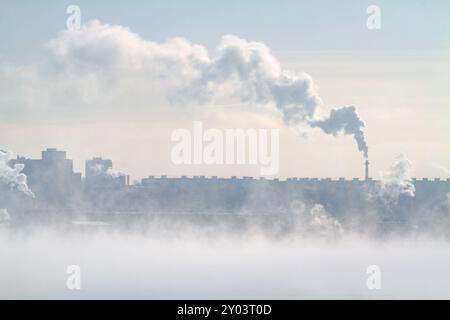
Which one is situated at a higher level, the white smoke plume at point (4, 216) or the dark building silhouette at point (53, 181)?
the dark building silhouette at point (53, 181)

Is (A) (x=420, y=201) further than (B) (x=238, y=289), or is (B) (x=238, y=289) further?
(A) (x=420, y=201)

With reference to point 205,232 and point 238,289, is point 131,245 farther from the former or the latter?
point 238,289

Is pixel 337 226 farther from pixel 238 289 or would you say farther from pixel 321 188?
pixel 238 289

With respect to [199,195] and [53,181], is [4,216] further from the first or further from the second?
[199,195]

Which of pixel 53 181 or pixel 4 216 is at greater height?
pixel 53 181

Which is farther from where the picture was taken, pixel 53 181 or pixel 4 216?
pixel 53 181

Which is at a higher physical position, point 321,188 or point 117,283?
point 321,188

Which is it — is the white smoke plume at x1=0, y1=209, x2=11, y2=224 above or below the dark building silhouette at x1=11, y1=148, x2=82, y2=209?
below
